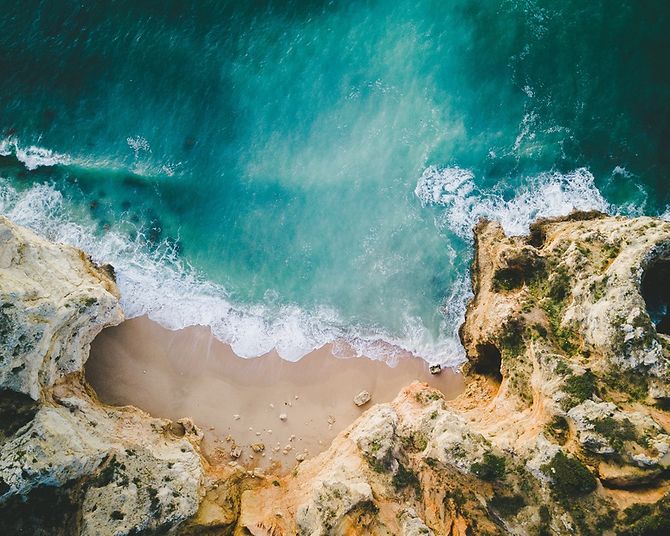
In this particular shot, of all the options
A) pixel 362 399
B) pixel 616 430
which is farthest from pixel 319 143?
pixel 616 430

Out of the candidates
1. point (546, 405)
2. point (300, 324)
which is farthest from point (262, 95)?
point (546, 405)

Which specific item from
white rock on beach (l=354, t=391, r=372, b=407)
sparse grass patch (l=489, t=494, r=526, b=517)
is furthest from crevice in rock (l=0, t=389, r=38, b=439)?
sparse grass patch (l=489, t=494, r=526, b=517)

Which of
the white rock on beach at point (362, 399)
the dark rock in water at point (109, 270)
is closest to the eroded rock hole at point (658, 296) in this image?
the white rock on beach at point (362, 399)

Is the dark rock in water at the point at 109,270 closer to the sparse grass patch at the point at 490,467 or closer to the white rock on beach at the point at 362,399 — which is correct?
the white rock on beach at the point at 362,399

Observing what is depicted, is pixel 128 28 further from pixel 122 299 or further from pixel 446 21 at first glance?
pixel 446 21

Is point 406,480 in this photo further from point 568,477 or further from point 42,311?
point 42,311

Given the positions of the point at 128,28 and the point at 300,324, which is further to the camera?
the point at 128,28
